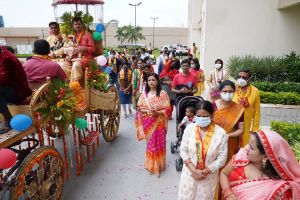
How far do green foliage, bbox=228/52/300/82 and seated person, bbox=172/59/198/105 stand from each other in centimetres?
463

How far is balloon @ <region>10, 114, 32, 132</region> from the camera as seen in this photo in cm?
296

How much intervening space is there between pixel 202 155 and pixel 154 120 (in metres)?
1.86

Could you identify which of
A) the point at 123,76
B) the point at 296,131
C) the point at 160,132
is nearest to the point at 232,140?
the point at 160,132

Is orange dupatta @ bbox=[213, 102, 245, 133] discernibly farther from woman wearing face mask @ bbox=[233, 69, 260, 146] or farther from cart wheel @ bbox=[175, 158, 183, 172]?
cart wheel @ bbox=[175, 158, 183, 172]

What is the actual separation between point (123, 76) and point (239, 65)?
205 inches

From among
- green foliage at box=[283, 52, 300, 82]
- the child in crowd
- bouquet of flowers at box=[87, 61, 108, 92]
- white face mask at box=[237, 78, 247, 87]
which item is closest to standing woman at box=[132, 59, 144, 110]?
bouquet of flowers at box=[87, 61, 108, 92]

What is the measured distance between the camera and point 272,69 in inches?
397

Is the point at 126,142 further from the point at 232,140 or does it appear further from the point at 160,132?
the point at 232,140

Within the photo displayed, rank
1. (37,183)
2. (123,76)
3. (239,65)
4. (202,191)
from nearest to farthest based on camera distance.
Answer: (202,191)
(37,183)
(123,76)
(239,65)

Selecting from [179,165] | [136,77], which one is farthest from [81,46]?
[136,77]

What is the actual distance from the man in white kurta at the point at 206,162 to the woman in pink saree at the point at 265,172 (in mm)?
449

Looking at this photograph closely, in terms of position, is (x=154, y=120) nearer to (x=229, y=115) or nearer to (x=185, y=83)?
(x=229, y=115)

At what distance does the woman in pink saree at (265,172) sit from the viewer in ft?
6.37

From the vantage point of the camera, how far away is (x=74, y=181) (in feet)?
14.8
